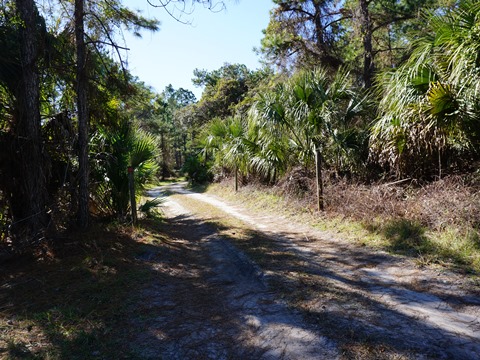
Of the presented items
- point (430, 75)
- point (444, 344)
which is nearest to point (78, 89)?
point (430, 75)

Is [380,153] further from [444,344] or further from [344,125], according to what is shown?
[444,344]

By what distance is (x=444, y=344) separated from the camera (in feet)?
8.75

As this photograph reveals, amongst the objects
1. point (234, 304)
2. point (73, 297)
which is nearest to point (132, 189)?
point (73, 297)

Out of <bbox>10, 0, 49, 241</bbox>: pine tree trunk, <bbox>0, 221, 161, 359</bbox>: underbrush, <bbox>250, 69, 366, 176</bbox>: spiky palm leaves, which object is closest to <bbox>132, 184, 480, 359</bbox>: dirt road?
<bbox>0, 221, 161, 359</bbox>: underbrush

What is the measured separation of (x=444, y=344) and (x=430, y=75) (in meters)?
4.87

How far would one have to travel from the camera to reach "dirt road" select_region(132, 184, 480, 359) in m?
2.79

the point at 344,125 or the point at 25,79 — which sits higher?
the point at 25,79

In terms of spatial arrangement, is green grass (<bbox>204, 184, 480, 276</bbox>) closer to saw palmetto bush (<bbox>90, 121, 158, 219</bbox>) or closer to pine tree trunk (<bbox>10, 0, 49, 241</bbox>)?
saw palmetto bush (<bbox>90, 121, 158, 219</bbox>)

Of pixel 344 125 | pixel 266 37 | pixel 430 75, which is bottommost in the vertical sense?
pixel 344 125

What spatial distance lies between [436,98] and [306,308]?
4040 mm

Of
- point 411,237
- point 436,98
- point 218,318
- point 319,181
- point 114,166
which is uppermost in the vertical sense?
A: point 436,98

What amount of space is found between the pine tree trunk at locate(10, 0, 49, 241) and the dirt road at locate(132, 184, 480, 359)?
2.12 m

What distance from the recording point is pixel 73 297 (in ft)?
14.0

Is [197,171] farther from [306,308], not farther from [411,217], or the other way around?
[306,308]
